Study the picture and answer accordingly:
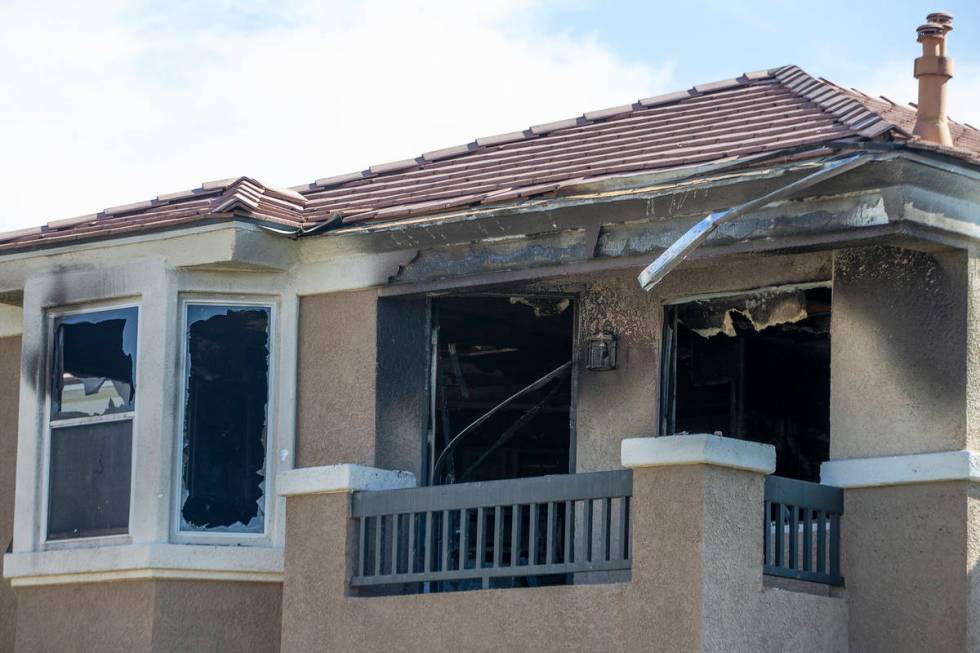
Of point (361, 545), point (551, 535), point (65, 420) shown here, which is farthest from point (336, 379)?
point (551, 535)

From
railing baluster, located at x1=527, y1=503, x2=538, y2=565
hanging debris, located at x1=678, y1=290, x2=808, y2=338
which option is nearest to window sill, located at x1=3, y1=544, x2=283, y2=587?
railing baluster, located at x1=527, y1=503, x2=538, y2=565

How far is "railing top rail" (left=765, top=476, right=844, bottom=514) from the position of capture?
980 centimetres

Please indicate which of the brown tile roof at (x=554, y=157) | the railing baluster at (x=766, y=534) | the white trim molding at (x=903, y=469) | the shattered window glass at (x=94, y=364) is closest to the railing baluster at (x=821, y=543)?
the white trim molding at (x=903, y=469)

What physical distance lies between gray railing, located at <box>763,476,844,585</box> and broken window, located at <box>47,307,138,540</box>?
175 inches

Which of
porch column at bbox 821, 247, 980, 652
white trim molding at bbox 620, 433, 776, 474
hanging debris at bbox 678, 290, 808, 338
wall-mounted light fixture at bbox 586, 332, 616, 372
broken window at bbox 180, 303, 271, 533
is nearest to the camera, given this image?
white trim molding at bbox 620, 433, 776, 474

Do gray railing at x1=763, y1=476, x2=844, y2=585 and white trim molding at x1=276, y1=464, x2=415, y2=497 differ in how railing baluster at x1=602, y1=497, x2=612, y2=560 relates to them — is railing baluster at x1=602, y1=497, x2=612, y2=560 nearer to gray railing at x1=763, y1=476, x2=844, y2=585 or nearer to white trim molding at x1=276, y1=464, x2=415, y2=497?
gray railing at x1=763, y1=476, x2=844, y2=585

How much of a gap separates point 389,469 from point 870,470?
10.3 feet

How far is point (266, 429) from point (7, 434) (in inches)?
101

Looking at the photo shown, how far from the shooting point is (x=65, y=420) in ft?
40.8

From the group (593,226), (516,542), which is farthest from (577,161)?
(516,542)

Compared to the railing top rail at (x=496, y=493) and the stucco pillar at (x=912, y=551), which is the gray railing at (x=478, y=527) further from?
the stucco pillar at (x=912, y=551)

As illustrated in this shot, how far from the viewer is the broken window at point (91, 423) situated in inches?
478

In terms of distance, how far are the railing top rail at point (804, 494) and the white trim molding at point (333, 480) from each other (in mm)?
2538

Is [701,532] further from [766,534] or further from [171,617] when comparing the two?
[171,617]
